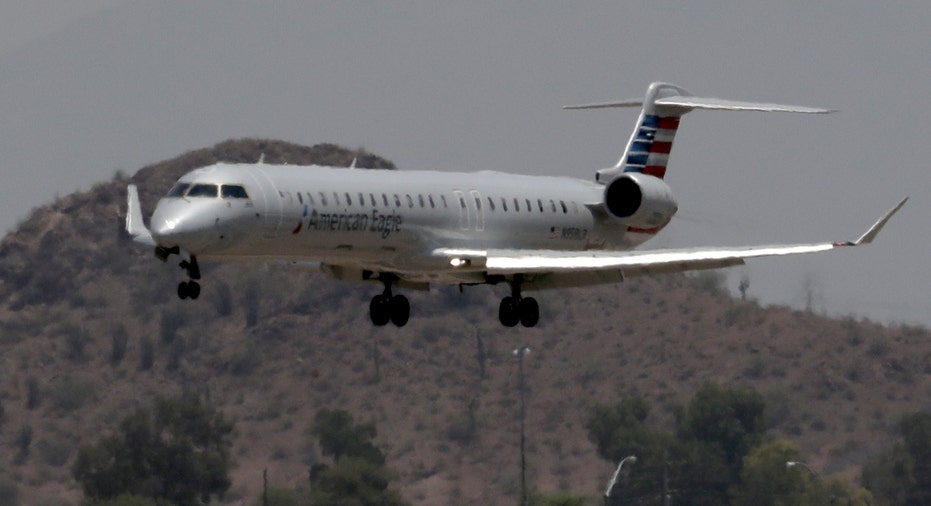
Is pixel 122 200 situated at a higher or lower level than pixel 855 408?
higher

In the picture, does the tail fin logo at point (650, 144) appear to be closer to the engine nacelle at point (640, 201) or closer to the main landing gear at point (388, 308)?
the engine nacelle at point (640, 201)

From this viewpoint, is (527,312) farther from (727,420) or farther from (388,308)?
(727,420)

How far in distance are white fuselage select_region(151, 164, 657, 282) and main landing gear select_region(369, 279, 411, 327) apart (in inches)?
39.1

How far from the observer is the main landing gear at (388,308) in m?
51.1

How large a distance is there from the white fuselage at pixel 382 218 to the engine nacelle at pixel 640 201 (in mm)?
430

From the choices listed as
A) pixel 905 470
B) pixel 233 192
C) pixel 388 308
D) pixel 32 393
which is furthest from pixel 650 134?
pixel 32 393

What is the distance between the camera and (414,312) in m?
139

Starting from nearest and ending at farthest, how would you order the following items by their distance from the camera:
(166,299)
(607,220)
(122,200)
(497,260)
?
(497,260), (607,220), (166,299), (122,200)

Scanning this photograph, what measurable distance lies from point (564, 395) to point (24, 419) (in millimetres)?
31229

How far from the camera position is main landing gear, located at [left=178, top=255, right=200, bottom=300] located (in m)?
43.4

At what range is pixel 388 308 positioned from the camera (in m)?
51.1

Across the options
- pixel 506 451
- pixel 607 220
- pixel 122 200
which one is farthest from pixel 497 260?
pixel 122 200

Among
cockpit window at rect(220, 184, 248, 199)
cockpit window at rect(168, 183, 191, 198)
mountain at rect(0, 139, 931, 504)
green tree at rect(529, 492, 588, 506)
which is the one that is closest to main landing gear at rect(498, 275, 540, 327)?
cockpit window at rect(220, 184, 248, 199)

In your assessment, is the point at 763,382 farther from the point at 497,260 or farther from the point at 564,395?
the point at 497,260
